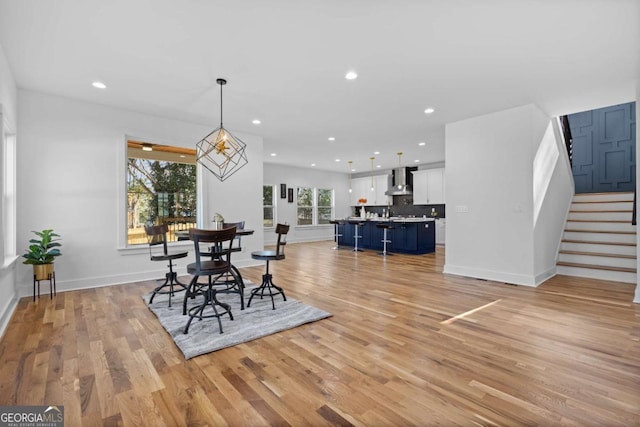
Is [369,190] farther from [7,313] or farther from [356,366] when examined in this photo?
[7,313]

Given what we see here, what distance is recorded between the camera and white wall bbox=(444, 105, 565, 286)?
4371mm

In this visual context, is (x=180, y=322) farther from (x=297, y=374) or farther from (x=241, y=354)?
(x=297, y=374)

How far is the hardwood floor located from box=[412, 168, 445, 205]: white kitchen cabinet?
19.5ft

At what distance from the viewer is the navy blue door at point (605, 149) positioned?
21.3ft

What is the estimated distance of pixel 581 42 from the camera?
279cm

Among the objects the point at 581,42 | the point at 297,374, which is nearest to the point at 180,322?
the point at 297,374

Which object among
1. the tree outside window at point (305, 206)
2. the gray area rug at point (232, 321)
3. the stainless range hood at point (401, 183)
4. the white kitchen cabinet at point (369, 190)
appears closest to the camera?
the gray area rug at point (232, 321)

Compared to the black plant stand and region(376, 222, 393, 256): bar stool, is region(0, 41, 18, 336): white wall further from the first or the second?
region(376, 222, 393, 256): bar stool

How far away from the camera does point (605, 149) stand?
22.3ft

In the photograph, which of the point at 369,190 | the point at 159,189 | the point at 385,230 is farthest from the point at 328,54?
the point at 369,190

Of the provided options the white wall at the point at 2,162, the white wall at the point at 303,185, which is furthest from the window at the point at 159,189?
the white wall at the point at 303,185

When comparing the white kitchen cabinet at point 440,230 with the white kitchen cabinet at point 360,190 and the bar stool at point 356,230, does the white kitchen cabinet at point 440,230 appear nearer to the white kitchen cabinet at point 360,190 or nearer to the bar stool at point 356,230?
the bar stool at point 356,230

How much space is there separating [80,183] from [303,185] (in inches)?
290

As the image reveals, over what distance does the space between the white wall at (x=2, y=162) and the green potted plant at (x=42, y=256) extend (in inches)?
8.1
